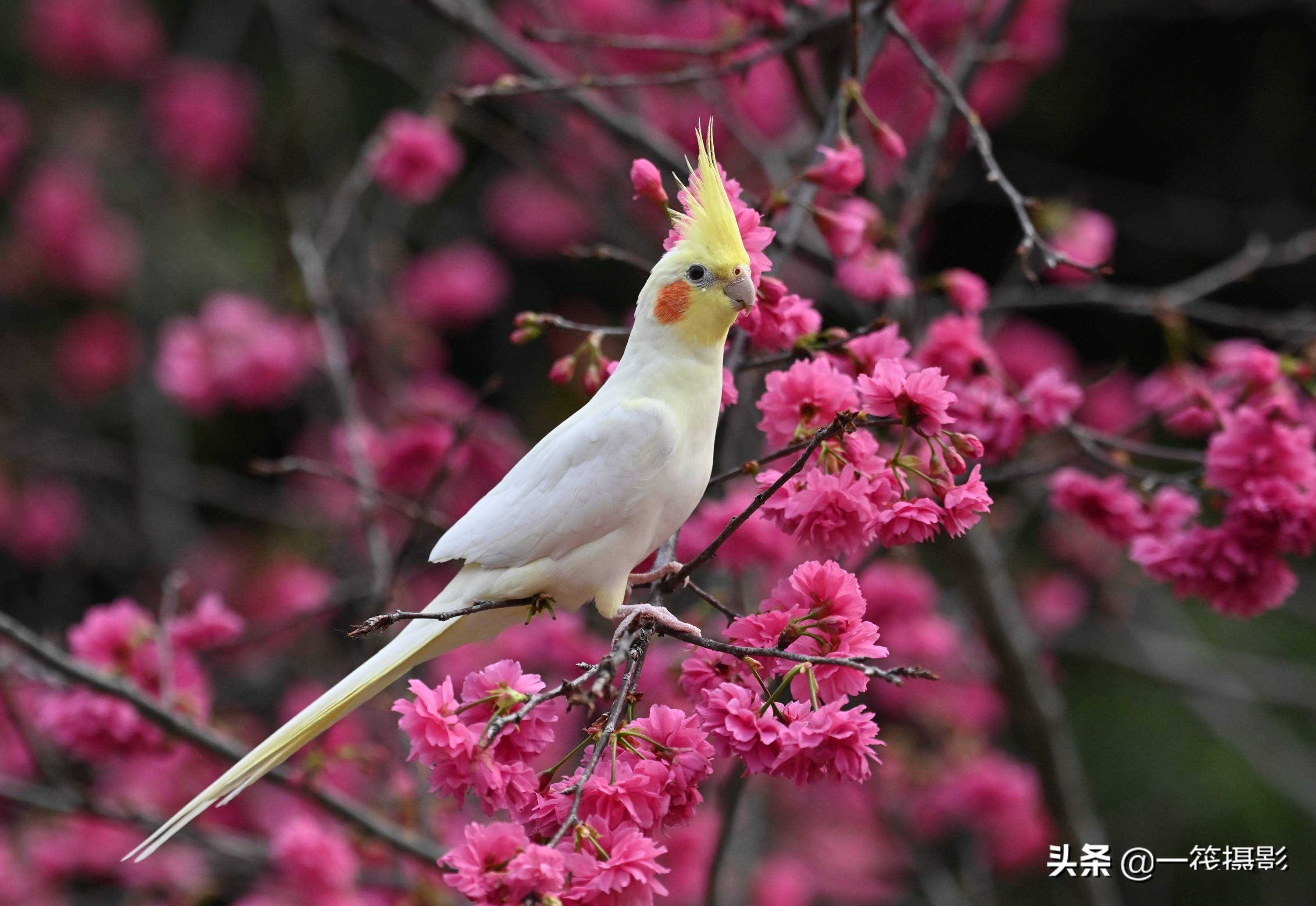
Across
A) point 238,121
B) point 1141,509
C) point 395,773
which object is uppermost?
point 238,121

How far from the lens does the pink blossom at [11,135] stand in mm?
4241

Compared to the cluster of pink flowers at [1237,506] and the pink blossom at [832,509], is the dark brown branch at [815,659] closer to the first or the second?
the pink blossom at [832,509]

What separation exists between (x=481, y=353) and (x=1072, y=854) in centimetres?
296

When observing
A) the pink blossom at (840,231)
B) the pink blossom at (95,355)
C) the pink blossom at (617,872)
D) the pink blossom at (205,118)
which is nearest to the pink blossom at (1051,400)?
the pink blossom at (840,231)

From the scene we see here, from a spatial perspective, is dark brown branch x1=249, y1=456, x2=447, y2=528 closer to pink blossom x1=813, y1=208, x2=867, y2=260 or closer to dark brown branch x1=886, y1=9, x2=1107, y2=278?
pink blossom x1=813, y1=208, x2=867, y2=260

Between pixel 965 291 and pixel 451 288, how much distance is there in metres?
2.36

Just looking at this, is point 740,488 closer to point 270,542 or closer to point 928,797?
point 928,797

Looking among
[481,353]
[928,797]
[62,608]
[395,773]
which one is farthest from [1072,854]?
[62,608]

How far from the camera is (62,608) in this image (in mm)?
4383

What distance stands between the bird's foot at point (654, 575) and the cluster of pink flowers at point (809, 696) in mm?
198

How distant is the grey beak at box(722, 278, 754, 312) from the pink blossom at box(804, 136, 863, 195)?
405 mm

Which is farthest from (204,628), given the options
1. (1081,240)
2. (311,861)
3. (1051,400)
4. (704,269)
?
(1081,240)

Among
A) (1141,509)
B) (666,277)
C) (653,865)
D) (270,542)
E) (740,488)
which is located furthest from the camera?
(270,542)

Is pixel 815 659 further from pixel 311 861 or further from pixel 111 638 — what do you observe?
pixel 311 861
